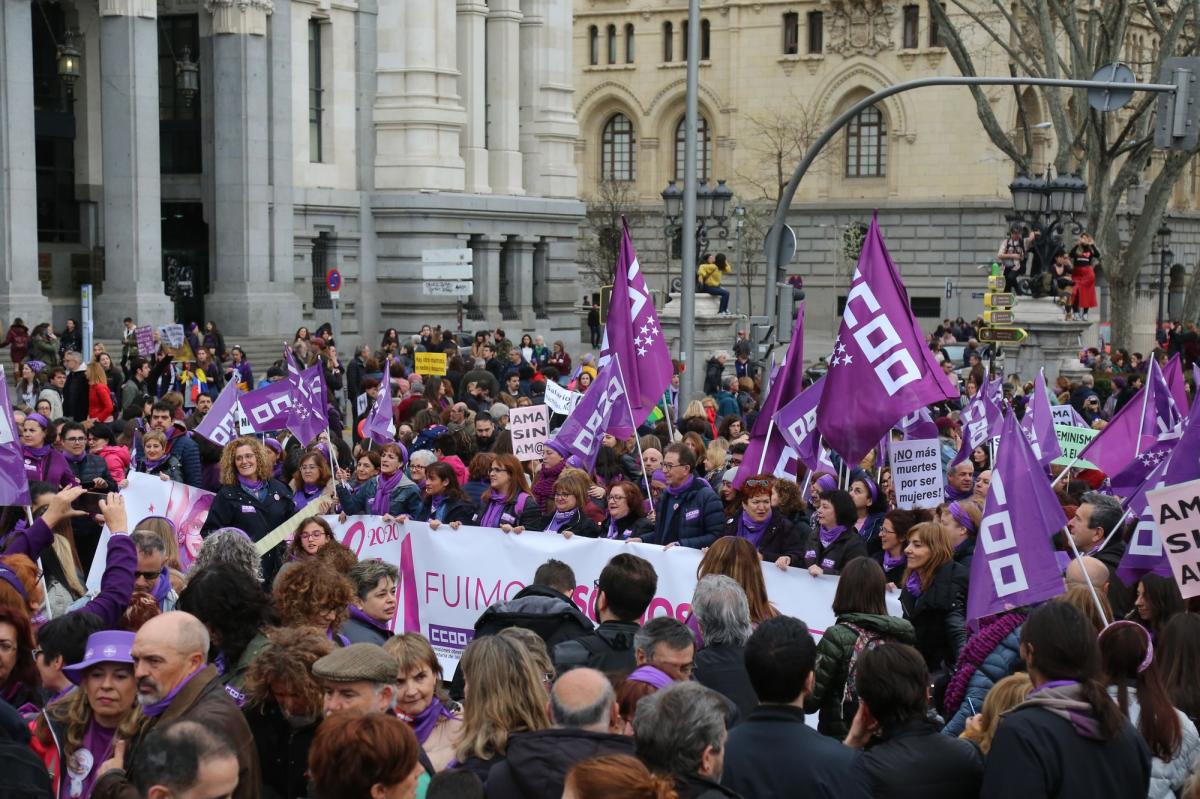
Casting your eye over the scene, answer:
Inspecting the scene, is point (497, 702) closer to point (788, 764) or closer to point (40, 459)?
point (788, 764)

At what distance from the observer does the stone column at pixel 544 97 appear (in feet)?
150

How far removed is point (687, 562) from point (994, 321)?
13993mm

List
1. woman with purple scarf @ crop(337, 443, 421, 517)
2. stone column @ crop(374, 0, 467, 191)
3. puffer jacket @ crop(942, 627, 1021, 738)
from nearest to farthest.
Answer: puffer jacket @ crop(942, 627, 1021, 738) < woman with purple scarf @ crop(337, 443, 421, 517) < stone column @ crop(374, 0, 467, 191)

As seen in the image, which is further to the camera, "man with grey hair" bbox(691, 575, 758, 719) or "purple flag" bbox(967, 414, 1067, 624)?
"purple flag" bbox(967, 414, 1067, 624)

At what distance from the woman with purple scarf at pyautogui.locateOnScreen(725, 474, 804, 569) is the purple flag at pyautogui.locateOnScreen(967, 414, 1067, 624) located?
8.51 ft

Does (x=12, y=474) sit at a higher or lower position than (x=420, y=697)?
higher

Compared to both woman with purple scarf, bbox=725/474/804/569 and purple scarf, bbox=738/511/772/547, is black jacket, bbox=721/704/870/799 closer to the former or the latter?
woman with purple scarf, bbox=725/474/804/569

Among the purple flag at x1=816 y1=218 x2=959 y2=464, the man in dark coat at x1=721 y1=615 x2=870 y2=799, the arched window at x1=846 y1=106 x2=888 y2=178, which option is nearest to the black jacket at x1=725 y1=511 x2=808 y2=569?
the purple flag at x1=816 y1=218 x2=959 y2=464

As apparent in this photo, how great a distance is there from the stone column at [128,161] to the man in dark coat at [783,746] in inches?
1127

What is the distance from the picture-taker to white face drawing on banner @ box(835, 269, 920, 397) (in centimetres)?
1078

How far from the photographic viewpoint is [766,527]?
10602 millimetres

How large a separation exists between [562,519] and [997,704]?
222 inches

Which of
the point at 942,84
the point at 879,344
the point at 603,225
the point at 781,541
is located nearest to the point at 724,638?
the point at 781,541

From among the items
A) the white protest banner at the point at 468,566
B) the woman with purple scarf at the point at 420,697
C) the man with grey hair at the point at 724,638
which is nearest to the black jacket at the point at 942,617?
the man with grey hair at the point at 724,638
